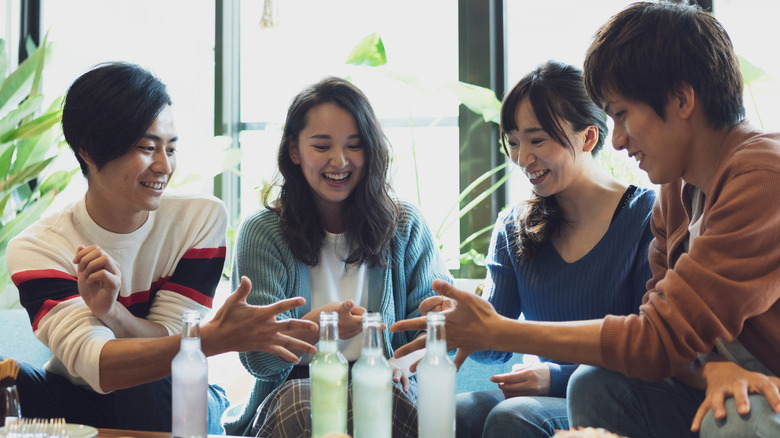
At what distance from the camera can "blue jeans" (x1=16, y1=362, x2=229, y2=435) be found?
1665 millimetres

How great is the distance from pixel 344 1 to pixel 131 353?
2.20 meters

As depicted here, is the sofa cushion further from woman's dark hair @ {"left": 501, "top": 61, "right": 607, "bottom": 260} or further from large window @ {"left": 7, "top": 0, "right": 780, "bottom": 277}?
woman's dark hair @ {"left": 501, "top": 61, "right": 607, "bottom": 260}

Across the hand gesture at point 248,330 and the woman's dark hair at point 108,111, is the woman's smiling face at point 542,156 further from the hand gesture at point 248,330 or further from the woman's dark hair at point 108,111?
the woman's dark hair at point 108,111

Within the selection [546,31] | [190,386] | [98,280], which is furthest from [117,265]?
[546,31]

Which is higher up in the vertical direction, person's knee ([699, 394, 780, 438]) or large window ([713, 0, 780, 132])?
large window ([713, 0, 780, 132])

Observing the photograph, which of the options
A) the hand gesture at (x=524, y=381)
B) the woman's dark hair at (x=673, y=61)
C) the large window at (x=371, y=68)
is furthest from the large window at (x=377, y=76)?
the woman's dark hair at (x=673, y=61)

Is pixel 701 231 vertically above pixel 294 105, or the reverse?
pixel 294 105

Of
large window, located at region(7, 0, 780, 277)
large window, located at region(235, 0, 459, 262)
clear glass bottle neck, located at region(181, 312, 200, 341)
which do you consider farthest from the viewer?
large window, located at region(235, 0, 459, 262)

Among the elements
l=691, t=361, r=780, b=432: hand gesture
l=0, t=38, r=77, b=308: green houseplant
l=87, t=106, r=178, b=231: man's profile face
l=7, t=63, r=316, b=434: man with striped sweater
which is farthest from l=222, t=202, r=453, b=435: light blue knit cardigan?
l=0, t=38, r=77, b=308: green houseplant

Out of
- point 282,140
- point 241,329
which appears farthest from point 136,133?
point 241,329

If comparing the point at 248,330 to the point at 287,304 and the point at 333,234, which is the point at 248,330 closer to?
Result: the point at 287,304

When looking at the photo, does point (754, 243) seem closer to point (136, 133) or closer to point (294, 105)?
point (294, 105)

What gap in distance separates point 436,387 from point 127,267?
1.05 meters

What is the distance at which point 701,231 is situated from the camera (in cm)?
134
